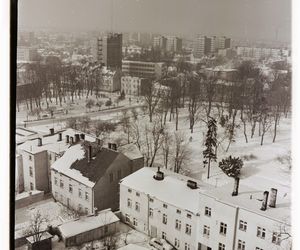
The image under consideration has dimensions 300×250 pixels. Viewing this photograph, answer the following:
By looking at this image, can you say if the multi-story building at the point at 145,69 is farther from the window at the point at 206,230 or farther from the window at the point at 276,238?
the window at the point at 276,238

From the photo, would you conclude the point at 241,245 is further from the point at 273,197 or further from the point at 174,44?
the point at 174,44

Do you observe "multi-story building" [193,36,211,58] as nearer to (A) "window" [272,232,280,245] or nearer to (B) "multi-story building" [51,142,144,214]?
(B) "multi-story building" [51,142,144,214]

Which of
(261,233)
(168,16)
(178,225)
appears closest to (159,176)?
(178,225)
